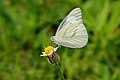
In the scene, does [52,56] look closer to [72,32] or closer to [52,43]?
[72,32]

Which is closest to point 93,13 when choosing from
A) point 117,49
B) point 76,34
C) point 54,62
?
point 117,49

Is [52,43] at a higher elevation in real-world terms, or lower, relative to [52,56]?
lower

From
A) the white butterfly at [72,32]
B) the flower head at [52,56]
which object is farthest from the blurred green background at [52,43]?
the flower head at [52,56]

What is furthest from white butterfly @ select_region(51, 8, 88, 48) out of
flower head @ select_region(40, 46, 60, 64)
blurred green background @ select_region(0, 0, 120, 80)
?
blurred green background @ select_region(0, 0, 120, 80)

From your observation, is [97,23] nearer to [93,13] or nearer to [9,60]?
[93,13]

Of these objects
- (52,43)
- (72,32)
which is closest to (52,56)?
(72,32)

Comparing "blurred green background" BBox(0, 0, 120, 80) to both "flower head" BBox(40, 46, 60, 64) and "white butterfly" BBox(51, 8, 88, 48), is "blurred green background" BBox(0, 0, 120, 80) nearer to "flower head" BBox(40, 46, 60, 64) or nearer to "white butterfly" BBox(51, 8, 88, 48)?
"white butterfly" BBox(51, 8, 88, 48)

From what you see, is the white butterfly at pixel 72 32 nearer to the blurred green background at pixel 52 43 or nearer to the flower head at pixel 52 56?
the flower head at pixel 52 56
